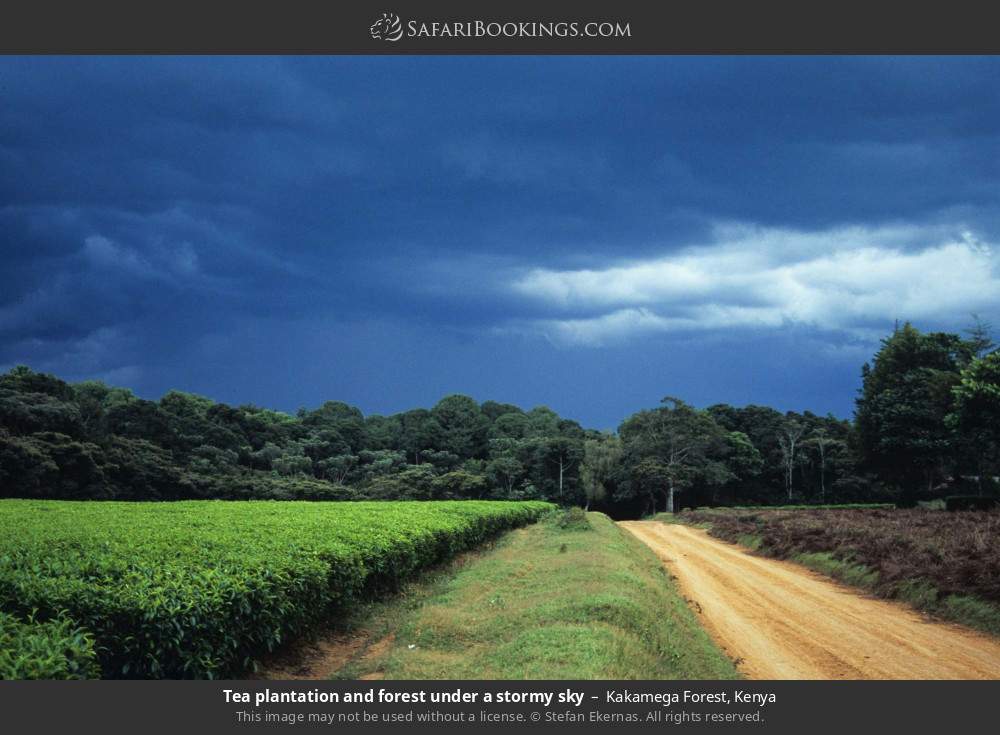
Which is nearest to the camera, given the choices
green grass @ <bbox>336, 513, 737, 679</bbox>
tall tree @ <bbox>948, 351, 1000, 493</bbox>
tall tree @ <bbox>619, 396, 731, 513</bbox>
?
green grass @ <bbox>336, 513, 737, 679</bbox>

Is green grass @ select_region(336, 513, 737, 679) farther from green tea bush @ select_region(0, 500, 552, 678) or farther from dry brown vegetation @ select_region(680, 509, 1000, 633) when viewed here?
dry brown vegetation @ select_region(680, 509, 1000, 633)

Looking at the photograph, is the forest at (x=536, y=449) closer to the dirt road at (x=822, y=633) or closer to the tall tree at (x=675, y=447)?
the tall tree at (x=675, y=447)

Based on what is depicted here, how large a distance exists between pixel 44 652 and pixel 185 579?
1985mm

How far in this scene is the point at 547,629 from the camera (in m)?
8.14

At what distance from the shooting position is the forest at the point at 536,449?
3331 cm

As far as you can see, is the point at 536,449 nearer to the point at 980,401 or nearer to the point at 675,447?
the point at 675,447

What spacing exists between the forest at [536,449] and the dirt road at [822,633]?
733 inches

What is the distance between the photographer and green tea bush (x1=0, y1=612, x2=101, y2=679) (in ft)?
15.1

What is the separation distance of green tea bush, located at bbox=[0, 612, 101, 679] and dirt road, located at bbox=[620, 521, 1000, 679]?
23.3ft

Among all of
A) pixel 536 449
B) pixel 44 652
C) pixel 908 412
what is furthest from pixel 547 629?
pixel 536 449

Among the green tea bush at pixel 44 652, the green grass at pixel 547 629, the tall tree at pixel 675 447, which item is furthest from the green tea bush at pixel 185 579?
the tall tree at pixel 675 447

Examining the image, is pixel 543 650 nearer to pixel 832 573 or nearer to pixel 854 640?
pixel 854 640

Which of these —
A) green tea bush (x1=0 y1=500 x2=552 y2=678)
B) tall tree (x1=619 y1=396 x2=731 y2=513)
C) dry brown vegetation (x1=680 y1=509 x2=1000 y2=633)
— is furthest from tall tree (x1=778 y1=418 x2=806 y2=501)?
green tea bush (x1=0 y1=500 x2=552 y2=678)
